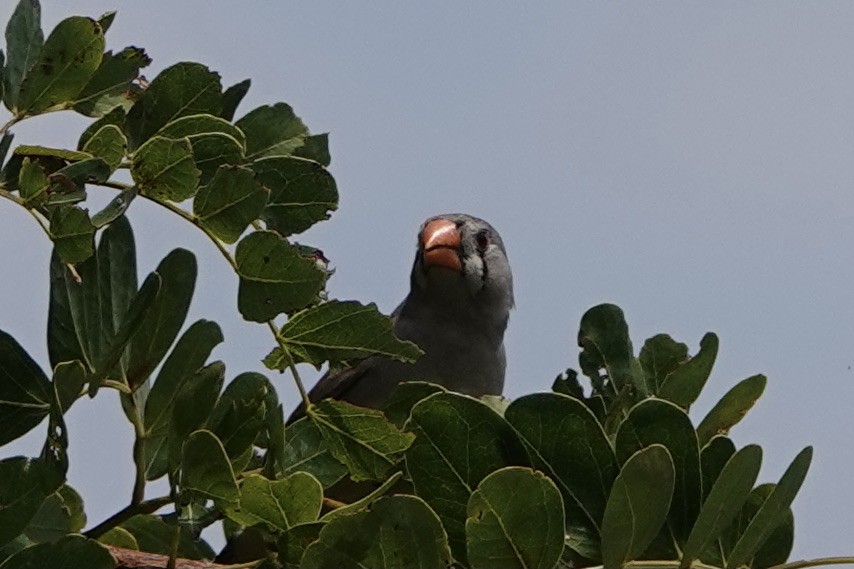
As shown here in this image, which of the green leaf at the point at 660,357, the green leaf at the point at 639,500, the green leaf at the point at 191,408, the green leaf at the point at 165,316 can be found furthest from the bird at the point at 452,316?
the green leaf at the point at 639,500

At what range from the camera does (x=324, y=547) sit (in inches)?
84.1

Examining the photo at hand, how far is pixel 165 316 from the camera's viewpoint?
2.52 m

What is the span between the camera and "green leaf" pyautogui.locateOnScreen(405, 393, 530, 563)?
88.0 inches

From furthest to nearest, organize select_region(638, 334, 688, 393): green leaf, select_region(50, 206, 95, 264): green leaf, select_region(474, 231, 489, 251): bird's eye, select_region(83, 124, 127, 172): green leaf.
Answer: select_region(474, 231, 489, 251): bird's eye, select_region(638, 334, 688, 393): green leaf, select_region(83, 124, 127, 172): green leaf, select_region(50, 206, 95, 264): green leaf

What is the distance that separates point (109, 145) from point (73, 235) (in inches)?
9.8

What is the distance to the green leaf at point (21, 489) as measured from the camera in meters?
2.21

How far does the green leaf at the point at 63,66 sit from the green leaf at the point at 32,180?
0.25 m

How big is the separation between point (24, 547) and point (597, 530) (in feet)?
3.00

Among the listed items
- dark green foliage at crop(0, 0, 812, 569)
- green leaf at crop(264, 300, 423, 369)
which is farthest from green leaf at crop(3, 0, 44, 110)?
green leaf at crop(264, 300, 423, 369)

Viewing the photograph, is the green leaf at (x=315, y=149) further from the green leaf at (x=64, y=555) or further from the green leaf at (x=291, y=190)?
the green leaf at (x=64, y=555)

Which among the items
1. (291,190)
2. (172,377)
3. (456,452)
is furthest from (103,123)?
(456,452)

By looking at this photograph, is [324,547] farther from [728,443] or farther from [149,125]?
[149,125]

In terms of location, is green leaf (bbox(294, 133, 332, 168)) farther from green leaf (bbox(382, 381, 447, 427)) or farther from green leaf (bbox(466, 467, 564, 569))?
green leaf (bbox(466, 467, 564, 569))

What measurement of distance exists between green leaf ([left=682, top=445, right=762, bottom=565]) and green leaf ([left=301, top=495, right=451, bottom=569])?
1.33 feet
